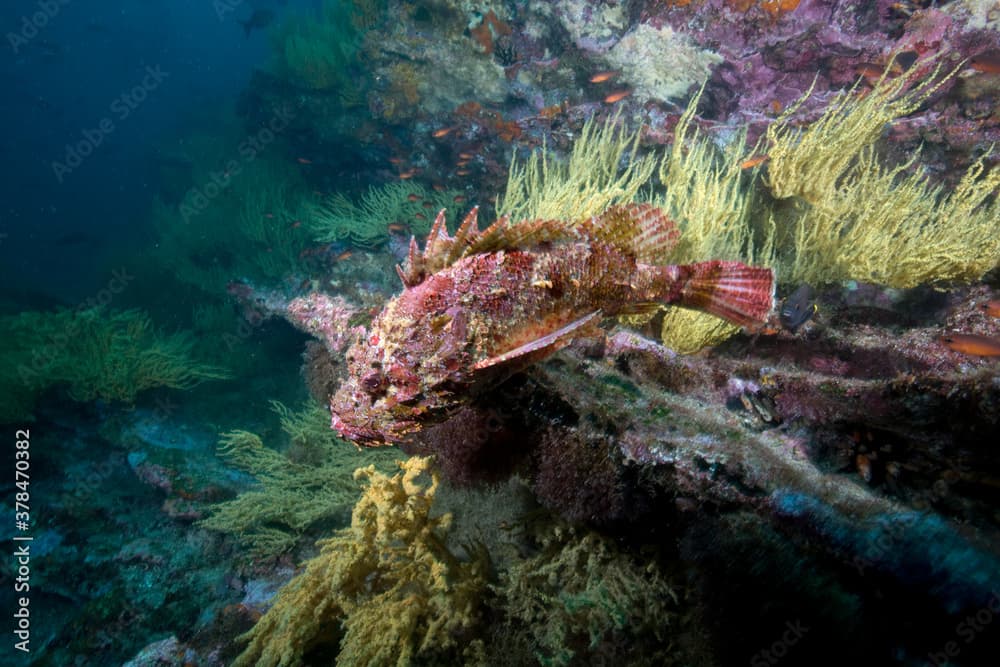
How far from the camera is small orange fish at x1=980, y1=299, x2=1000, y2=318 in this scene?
3.51 m

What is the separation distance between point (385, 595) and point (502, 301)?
2.10 meters

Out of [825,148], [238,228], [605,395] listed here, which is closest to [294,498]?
[605,395]

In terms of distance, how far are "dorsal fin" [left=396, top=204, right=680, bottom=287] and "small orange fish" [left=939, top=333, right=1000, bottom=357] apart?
236 centimetres

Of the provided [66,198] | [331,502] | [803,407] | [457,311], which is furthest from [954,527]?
Answer: [66,198]

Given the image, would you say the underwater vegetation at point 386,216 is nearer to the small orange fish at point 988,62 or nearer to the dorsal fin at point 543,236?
the dorsal fin at point 543,236

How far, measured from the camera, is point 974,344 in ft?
9.95

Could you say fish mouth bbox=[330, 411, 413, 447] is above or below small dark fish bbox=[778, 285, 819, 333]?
above

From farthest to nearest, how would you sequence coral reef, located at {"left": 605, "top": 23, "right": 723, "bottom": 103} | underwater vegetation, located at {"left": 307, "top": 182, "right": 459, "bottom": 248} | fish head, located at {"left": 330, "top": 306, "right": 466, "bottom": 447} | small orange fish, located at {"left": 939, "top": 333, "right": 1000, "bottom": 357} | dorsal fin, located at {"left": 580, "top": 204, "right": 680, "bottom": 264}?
underwater vegetation, located at {"left": 307, "top": 182, "right": 459, "bottom": 248} → coral reef, located at {"left": 605, "top": 23, "right": 723, "bottom": 103} → small orange fish, located at {"left": 939, "top": 333, "right": 1000, "bottom": 357} → dorsal fin, located at {"left": 580, "top": 204, "right": 680, "bottom": 264} → fish head, located at {"left": 330, "top": 306, "right": 466, "bottom": 447}

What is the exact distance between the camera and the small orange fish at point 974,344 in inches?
116

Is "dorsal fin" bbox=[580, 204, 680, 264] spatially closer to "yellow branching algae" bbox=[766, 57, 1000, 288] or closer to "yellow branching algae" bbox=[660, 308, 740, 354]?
"yellow branching algae" bbox=[660, 308, 740, 354]

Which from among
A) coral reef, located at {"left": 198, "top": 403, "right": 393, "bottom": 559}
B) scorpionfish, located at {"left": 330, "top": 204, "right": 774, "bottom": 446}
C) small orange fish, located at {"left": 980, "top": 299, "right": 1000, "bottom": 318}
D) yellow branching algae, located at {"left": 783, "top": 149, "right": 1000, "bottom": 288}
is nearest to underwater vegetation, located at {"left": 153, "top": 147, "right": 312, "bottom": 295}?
coral reef, located at {"left": 198, "top": 403, "right": 393, "bottom": 559}

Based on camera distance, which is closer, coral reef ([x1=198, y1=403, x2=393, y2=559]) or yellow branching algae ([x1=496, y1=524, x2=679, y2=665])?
yellow branching algae ([x1=496, y1=524, x2=679, y2=665])

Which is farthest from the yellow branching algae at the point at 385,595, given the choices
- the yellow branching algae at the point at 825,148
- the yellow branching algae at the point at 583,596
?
the yellow branching algae at the point at 825,148

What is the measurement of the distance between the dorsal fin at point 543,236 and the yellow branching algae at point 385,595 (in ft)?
4.52
